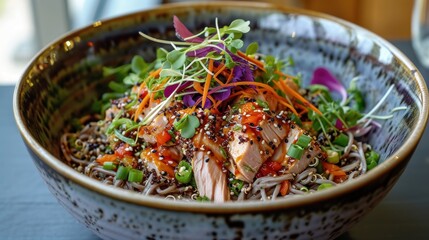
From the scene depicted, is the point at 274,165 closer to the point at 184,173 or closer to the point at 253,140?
the point at 253,140

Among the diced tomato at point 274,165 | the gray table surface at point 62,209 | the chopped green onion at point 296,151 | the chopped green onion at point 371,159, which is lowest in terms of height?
the gray table surface at point 62,209

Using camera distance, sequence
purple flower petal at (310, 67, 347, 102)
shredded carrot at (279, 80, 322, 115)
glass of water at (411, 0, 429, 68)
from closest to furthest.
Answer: shredded carrot at (279, 80, 322, 115), purple flower petal at (310, 67, 347, 102), glass of water at (411, 0, 429, 68)

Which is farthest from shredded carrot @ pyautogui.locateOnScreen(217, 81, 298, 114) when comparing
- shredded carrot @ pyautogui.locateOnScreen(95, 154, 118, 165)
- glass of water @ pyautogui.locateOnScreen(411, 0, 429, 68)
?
glass of water @ pyautogui.locateOnScreen(411, 0, 429, 68)

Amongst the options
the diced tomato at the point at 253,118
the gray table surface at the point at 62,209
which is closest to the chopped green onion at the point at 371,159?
the gray table surface at the point at 62,209

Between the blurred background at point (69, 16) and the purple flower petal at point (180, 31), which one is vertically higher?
the purple flower petal at point (180, 31)

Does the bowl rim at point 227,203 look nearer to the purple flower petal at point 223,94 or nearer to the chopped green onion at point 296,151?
the chopped green onion at point 296,151

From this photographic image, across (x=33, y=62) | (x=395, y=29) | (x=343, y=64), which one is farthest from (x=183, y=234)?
(x=395, y=29)

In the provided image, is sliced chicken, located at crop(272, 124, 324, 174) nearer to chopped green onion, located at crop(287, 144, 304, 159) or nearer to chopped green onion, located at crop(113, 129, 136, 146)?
chopped green onion, located at crop(287, 144, 304, 159)
